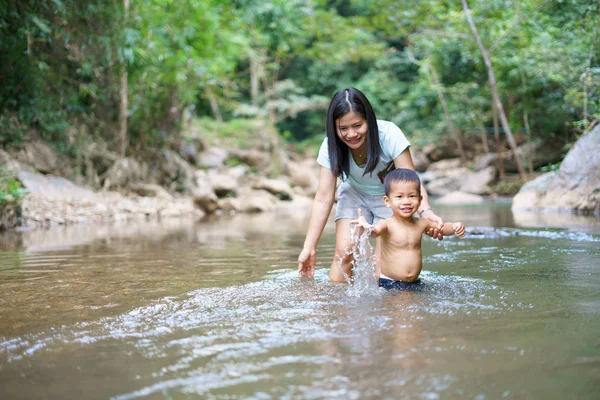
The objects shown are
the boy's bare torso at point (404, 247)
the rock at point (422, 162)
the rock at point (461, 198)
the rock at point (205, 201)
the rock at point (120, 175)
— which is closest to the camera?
the boy's bare torso at point (404, 247)

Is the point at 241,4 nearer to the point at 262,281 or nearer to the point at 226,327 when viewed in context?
the point at 262,281

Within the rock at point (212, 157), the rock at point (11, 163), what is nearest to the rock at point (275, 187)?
the rock at point (212, 157)

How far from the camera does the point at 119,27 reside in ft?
36.7

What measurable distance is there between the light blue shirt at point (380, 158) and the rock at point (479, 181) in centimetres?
1615

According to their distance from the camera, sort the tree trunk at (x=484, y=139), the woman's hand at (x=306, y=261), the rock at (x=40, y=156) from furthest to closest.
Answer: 1. the tree trunk at (x=484, y=139)
2. the rock at (x=40, y=156)
3. the woman's hand at (x=306, y=261)

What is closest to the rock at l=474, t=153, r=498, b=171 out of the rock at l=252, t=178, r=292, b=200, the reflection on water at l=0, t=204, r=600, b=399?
the rock at l=252, t=178, r=292, b=200

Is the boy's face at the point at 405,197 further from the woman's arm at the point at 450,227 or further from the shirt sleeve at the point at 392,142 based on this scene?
the shirt sleeve at the point at 392,142

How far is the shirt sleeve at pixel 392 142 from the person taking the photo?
12.2 ft

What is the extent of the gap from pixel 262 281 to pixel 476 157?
65.6 ft

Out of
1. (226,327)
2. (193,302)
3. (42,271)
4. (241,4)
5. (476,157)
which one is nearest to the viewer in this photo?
(226,327)

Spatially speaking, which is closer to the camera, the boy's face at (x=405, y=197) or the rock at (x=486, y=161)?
the boy's face at (x=405, y=197)

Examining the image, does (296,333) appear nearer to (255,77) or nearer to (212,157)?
(212,157)

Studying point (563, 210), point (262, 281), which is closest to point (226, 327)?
point (262, 281)

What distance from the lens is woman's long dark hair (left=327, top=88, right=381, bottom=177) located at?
3.50 metres
